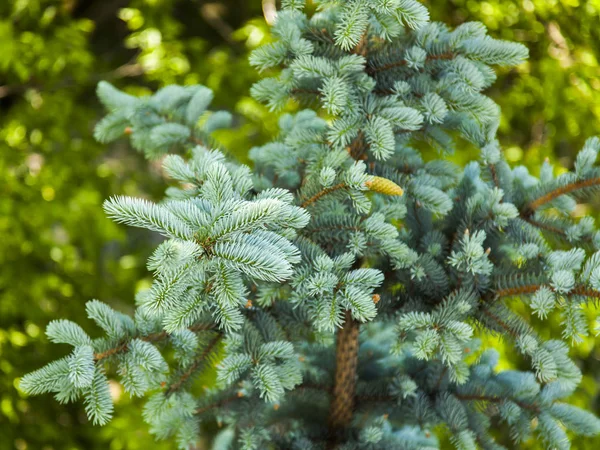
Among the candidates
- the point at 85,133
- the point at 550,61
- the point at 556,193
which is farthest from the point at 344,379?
the point at 85,133

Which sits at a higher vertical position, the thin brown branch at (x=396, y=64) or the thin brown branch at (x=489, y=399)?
the thin brown branch at (x=396, y=64)

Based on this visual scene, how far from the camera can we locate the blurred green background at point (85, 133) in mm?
1932

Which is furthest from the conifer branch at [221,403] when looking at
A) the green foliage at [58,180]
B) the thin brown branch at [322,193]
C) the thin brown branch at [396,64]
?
the green foliage at [58,180]

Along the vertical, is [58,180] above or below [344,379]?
below

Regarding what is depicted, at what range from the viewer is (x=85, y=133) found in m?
2.32

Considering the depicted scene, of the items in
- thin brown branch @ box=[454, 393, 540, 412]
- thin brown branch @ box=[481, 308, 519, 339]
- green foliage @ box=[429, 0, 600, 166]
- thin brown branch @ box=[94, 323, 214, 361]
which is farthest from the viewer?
green foliage @ box=[429, 0, 600, 166]

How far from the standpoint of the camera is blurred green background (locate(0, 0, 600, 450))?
193 centimetres

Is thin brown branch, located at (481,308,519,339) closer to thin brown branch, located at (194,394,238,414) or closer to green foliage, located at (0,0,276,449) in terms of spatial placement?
thin brown branch, located at (194,394,238,414)

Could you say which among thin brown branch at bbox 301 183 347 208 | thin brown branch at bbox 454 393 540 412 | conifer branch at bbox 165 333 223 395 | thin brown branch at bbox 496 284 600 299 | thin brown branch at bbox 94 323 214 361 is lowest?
thin brown branch at bbox 454 393 540 412

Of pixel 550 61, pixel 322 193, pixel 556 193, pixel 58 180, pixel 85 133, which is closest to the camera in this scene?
pixel 322 193

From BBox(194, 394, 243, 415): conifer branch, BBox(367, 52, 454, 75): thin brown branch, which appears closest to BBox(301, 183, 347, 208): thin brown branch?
BBox(367, 52, 454, 75): thin brown branch

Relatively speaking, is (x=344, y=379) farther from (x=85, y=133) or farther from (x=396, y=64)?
(x=85, y=133)

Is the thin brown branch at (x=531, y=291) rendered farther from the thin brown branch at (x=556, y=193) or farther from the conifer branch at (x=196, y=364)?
the conifer branch at (x=196, y=364)

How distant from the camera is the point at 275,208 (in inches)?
25.7
